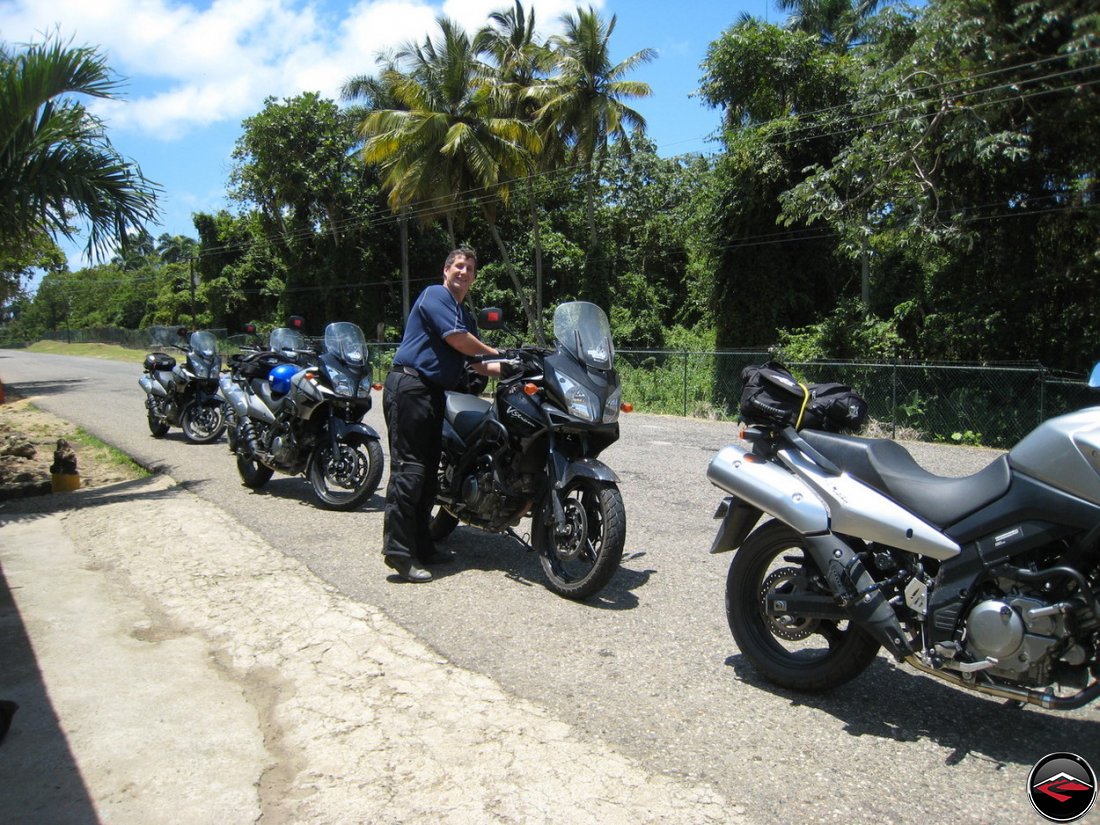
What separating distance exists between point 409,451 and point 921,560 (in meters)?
3.14

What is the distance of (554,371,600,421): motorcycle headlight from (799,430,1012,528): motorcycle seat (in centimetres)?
141

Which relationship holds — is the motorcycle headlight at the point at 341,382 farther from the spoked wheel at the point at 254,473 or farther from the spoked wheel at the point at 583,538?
the spoked wheel at the point at 583,538

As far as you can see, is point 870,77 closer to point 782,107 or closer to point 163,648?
point 782,107

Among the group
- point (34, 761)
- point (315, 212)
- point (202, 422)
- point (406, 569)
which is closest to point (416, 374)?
point (406, 569)

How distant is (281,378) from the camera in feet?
26.1

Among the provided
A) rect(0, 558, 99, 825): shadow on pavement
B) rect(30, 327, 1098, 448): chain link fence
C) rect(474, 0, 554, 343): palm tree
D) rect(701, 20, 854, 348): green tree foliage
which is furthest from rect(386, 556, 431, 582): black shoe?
rect(474, 0, 554, 343): palm tree

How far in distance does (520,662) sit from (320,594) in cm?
160

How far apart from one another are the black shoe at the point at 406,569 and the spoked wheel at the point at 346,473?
171 cm

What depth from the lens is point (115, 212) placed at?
313 inches

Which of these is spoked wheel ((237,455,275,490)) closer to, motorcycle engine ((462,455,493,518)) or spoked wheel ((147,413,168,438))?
motorcycle engine ((462,455,493,518))

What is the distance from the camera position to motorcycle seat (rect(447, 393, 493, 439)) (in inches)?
223

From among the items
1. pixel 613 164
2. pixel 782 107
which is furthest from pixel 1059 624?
pixel 613 164

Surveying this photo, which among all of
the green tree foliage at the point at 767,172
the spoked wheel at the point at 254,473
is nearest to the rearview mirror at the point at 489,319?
the spoked wheel at the point at 254,473

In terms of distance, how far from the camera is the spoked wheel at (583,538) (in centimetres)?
473
